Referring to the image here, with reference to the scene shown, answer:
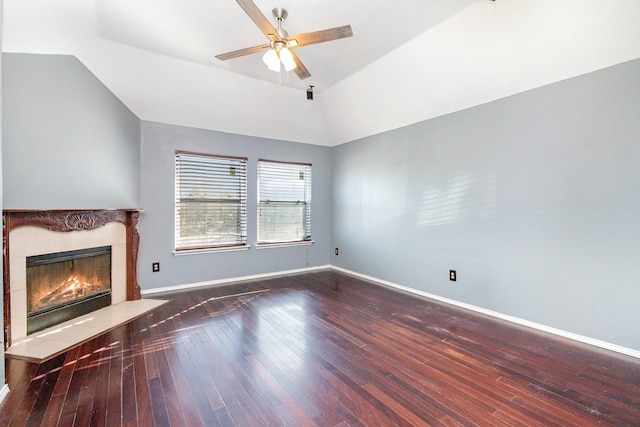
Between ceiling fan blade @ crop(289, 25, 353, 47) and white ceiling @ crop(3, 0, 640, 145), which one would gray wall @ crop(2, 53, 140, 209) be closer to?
white ceiling @ crop(3, 0, 640, 145)

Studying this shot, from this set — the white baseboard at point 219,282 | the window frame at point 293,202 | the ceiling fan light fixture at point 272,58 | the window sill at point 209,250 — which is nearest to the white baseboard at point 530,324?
the white baseboard at point 219,282

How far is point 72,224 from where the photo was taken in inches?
118

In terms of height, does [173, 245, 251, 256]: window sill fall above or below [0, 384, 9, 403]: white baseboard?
above

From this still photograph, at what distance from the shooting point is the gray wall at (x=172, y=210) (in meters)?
3.97

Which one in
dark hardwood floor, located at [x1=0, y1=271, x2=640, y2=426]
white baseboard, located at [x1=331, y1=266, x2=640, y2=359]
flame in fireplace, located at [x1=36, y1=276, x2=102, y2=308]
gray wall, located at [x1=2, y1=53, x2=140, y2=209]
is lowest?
dark hardwood floor, located at [x1=0, y1=271, x2=640, y2=426]

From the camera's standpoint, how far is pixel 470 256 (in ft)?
11.3

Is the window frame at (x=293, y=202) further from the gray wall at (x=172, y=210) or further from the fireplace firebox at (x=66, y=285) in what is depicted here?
the fireplace firebox at (x=66, y=285)

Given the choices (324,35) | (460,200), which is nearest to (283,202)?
(460,200)

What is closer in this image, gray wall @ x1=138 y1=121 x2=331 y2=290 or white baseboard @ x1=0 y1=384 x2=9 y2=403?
white baseboard @ x1=0 y1=384 x2=9 y2=403

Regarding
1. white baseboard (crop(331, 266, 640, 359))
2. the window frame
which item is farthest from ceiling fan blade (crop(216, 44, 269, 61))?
white baseboard (crop(331, 266, 640, 359))

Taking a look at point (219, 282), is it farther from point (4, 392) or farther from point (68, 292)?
point (4, 392)

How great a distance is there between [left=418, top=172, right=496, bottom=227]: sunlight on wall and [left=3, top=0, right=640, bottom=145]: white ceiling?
893 mm

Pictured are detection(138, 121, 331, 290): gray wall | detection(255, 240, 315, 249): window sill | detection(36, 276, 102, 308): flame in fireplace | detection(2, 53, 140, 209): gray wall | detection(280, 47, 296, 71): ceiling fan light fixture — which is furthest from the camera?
detection(255, 240, 315, 249): window sill

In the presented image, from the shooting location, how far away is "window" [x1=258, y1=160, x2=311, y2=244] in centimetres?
490
